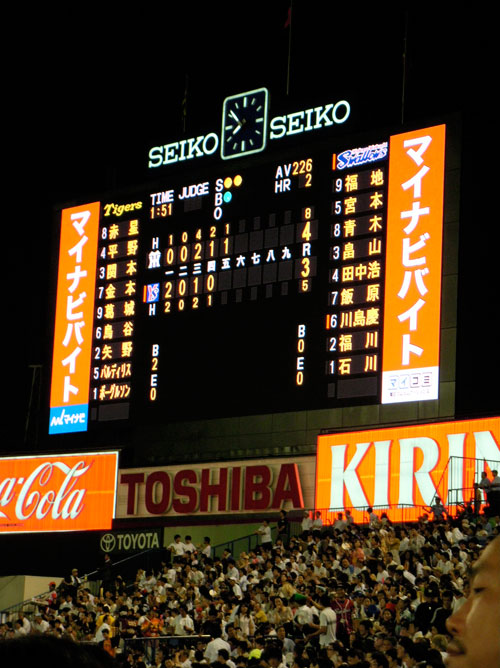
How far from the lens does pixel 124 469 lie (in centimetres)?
2650

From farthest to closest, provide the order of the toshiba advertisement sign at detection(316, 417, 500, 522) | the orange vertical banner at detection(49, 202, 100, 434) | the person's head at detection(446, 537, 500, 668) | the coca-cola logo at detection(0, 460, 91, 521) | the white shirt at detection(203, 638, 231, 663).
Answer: the coca-cola logo at detection(0, 460, 91, 521) → the orange vertical banner at detection(49, 202, 100, 434) → the toshiba advertisement sign at detection(316, 417, 500, 522) → the white shirt at detection(203, 638, 231, 663) → the person's head at detection(446, 537, 500, 668)

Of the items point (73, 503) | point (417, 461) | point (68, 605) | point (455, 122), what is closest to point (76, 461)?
point (73, 503)

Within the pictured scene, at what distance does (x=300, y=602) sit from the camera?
15414 mm

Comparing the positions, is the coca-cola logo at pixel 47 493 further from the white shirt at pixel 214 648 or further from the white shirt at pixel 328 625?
the white shirt at pixel 328 625

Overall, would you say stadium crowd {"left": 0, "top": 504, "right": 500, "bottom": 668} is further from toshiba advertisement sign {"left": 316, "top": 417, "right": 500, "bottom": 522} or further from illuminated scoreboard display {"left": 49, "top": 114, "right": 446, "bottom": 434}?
illuminated scoreboard display {"left": 49, "top": 114, "right": 446, "bottom": 434}

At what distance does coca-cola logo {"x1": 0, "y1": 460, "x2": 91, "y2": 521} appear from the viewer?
1065 inches

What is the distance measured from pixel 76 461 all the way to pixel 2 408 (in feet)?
54.0

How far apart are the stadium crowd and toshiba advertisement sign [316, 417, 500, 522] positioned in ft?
2.73

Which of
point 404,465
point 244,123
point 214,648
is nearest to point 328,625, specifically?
point 214,648

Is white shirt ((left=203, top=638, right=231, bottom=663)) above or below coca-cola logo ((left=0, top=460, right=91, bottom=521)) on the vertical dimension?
below

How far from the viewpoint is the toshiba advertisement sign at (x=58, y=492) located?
26641 millimetres

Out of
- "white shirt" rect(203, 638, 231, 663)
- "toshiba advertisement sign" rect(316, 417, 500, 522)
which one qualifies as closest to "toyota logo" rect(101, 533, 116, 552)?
"toshiba advertisement sign" rect(316, 417, 500, 522)


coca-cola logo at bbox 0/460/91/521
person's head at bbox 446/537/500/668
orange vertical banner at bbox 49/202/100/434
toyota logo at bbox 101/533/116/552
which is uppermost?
orange vertical banner at bbox 49/202/100/434

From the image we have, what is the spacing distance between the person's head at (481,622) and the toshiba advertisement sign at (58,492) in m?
25.5
